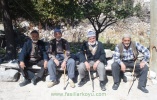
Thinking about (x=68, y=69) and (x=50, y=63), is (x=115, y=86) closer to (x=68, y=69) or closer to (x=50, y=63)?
(x=68, y=69)

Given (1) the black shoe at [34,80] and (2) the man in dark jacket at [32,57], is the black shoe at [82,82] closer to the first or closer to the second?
(2) the man in dark jacket at [32,57]

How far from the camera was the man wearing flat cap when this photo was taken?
21.4 feet

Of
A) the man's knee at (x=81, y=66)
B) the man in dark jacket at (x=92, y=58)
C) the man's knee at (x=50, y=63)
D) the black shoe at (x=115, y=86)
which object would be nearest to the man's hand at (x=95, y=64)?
the man in dark jacket at (x=92, y=58)

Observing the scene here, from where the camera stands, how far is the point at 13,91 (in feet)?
21.0

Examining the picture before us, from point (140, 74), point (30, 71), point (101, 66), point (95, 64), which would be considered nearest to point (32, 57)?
point (30, 71)

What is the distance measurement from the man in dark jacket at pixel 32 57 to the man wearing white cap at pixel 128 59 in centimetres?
177

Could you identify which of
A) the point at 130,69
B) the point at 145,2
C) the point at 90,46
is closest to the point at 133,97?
the point at 130,69

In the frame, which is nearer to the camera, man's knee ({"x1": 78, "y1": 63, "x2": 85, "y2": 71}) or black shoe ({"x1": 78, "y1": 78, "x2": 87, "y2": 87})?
man's knee ({"x1": 78, "y1": 63, "x2": 85, "y2": 71})

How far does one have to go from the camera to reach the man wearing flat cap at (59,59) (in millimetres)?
6512

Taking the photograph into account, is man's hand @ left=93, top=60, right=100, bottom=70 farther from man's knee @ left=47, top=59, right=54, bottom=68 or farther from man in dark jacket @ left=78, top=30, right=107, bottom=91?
man's knee @ left=47, top=59, right=54, bottom=68

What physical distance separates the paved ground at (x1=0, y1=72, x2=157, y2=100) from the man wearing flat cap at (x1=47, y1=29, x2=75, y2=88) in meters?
0.25

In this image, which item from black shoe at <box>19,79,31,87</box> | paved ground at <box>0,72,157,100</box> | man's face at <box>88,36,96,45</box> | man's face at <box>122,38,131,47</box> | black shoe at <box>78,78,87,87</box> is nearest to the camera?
paved ground at <box>0,72,157,100</box>

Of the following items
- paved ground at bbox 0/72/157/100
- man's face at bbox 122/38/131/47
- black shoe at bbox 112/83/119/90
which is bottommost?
paved ground at bbox 0/72/157/100

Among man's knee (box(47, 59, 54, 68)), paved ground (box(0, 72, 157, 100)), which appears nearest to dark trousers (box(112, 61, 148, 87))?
paved ground (box(0, 72, 157, 100))
